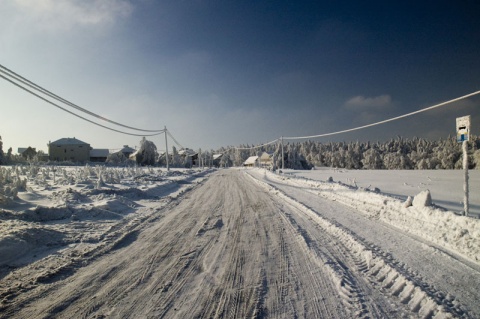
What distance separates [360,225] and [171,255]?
467 centimetres

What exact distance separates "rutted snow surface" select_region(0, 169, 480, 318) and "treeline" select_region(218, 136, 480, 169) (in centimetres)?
4135

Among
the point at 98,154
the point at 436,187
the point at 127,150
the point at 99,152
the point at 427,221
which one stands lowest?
the point at 427,221

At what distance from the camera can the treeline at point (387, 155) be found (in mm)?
63353

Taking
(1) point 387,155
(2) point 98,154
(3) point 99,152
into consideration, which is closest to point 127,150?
(3) point 99,152

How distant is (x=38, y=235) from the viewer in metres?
5.32

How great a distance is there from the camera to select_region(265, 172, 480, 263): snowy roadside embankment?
418 cm

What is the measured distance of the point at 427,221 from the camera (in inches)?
207

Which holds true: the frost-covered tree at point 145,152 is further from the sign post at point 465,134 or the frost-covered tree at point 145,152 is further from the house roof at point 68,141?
the sign post at point 465,134

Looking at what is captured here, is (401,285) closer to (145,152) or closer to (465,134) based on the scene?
(465,134)

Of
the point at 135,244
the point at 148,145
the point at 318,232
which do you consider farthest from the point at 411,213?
the point at 148,145

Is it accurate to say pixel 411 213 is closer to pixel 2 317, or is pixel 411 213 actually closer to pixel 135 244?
pixel 135 244

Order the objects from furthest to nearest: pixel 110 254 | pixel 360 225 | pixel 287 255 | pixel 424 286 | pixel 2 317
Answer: pixel 360 225
pixel 110 254
pixel 287 255
pixel 424 286
pixel 2 317

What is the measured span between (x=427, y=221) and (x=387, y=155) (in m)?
101

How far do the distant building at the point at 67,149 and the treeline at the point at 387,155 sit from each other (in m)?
52.6
